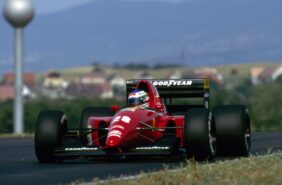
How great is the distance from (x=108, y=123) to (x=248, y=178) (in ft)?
17.7

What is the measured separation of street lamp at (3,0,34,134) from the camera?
34812 mm

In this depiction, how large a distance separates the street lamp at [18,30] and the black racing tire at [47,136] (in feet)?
59.6

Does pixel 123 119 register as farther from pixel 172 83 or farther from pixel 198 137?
pixel 172 83

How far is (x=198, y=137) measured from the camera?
15.5 metres

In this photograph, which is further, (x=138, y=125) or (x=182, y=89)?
(x=182, y=89)

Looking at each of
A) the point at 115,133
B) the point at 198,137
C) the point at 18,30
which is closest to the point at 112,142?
the point at 115,133

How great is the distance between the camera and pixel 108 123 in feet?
56.4

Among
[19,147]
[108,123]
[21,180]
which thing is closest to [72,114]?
[19,147]

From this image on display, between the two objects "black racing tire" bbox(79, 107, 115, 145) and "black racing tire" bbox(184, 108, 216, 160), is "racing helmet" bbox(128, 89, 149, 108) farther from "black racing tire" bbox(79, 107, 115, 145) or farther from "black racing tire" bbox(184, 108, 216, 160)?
"black racing tire" bbox(79, 107, 115, 145)

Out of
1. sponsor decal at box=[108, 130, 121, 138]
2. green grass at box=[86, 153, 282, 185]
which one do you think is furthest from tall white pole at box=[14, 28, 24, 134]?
green grass at box=[86, 153, 282, 185]

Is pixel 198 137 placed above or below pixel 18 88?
above

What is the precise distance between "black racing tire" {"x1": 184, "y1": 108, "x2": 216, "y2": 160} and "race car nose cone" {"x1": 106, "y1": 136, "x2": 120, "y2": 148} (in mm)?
915

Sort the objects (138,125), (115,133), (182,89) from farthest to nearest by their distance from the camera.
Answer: (182,89), (138,125), (115,133)

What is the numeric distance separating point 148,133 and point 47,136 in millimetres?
1459
